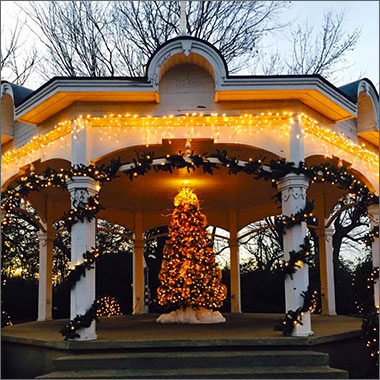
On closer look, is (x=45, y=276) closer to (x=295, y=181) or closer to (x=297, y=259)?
(x=297, y=259)

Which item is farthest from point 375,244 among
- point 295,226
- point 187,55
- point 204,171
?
point 187,55

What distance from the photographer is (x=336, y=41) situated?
65.4 feet

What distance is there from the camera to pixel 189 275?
1016 cm

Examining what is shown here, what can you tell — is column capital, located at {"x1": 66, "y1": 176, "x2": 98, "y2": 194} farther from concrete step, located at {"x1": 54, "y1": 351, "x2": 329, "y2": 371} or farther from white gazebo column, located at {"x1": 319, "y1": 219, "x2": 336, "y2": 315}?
white gazebo column, located at {"x1": 319, "y1": 219, "x2": 336, "y2": 315}

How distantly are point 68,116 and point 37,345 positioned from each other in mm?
3475

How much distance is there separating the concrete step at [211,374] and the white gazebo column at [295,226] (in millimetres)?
998

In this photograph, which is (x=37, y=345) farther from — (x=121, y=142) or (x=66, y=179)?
(x=121, y=142)

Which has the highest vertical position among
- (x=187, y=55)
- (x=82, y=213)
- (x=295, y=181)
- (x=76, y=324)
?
(x=187, y=55)

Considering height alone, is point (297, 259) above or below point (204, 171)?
below

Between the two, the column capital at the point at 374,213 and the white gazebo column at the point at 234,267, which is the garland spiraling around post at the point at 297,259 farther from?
the white gazebo column at the point at 234,267

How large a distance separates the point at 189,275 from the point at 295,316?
3.14 metres

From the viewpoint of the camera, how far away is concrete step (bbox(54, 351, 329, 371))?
6.69 metres

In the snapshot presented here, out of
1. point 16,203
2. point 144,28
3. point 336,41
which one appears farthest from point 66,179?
point 336,41

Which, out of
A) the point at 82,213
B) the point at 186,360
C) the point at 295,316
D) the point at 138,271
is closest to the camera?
the point at 186,360
